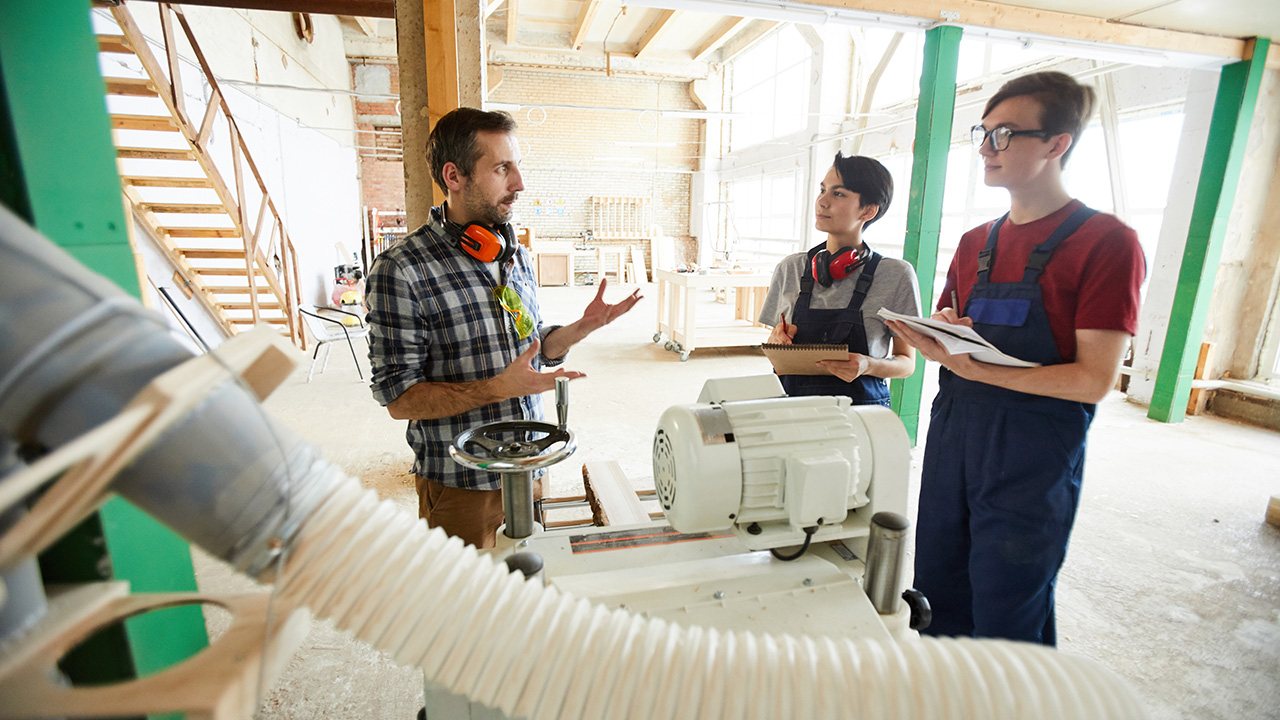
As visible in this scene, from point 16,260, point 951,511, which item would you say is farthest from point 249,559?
point 951,511

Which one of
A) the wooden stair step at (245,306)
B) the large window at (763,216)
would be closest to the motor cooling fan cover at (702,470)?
the wooden stair step at (245,306)

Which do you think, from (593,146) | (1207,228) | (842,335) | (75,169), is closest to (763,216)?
(593,146)

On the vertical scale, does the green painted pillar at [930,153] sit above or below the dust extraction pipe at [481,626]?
above

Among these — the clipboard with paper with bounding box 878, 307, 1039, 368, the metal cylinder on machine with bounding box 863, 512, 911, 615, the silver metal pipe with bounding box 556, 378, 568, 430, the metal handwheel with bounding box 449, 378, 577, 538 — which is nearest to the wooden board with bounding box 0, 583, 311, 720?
the metal handwheel with bounding box 449, 378, 577, 538

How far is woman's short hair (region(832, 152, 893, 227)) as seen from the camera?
2256 mm

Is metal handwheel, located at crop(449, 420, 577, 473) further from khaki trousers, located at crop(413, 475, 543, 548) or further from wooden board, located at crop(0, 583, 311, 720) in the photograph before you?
wooden board, located at crop(0, 583, 311, 720)

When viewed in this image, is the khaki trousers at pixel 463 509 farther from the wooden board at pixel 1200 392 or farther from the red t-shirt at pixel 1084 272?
the wooden board at pixel 1200 392

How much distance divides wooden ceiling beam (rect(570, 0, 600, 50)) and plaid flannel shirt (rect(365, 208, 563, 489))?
10.3 metres

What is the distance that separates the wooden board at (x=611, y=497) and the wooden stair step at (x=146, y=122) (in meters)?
5.02

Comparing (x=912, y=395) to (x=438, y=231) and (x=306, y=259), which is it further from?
(x=306, y=259)

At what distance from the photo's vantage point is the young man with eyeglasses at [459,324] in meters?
1.73

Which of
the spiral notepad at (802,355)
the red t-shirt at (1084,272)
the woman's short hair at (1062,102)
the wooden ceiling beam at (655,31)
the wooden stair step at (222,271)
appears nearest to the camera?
the red t-shirt at (1084,272)

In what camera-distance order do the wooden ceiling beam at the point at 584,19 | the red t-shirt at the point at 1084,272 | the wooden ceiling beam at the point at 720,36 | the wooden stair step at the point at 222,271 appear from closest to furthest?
the red t-shirt at the point at 1084,272 < the wooden stair step at the point at 222,271 < the wooden ceiling beam at the point at 584,19 < the wooden ceiling beam at the point at 720,36

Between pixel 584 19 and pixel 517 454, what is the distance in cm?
1258
